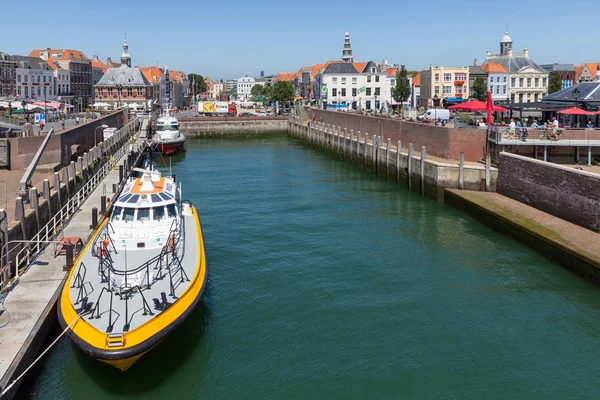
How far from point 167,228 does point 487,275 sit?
13.2 m

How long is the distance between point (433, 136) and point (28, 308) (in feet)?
113

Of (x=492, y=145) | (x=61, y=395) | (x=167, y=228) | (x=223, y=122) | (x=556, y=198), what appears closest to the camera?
(x=61, y=395)

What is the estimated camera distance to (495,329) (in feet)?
64.6

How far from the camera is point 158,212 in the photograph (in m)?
22.0

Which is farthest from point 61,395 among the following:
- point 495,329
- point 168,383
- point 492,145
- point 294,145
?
point 294,145

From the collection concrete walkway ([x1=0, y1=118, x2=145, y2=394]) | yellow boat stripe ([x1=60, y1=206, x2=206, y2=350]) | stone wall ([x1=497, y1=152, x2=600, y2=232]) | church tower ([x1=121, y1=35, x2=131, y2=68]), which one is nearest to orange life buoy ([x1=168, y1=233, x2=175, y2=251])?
yellow boat stripe ([x1=60, y1=206, x2=206, y2=350])

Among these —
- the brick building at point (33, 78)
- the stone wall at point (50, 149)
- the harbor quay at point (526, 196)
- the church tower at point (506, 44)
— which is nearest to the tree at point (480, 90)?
the church tower at point (506, 44)

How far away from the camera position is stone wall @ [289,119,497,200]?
1484 inches

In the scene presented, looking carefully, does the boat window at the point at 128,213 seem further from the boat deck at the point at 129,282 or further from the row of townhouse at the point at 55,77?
the row of townhouse at the point at 55,77

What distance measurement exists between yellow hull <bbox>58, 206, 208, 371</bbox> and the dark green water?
1.42 metres

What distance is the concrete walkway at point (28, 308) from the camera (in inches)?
573

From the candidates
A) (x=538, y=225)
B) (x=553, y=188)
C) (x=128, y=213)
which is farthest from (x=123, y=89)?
(x=538, y=225)

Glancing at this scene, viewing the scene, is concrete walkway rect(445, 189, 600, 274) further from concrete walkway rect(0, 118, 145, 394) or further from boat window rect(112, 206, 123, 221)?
concrete walkway rect(0, 118, 145, 394)

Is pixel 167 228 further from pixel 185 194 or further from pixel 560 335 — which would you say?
pixel 185 194
